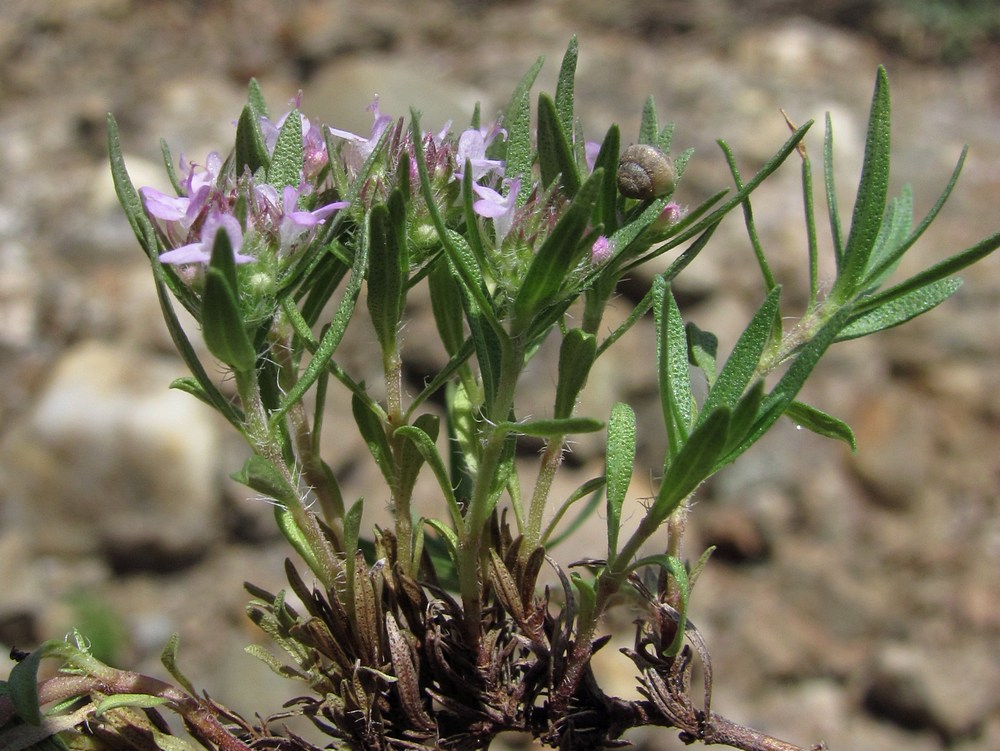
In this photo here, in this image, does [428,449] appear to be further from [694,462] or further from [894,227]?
[894,227]

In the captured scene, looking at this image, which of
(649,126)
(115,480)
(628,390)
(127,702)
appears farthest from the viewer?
(628,390)

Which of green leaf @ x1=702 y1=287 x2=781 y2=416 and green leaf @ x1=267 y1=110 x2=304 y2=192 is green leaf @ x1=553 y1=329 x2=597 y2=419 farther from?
green leaf @ x1=267 y1=110 x2=304 y2=192

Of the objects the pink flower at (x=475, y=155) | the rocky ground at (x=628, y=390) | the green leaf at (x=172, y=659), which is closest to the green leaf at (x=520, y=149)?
the pink flower at (x=475, y=155)

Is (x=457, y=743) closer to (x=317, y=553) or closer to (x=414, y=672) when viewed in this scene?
(x=414, y=672)

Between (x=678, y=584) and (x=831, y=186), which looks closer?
(x=678, y=584)

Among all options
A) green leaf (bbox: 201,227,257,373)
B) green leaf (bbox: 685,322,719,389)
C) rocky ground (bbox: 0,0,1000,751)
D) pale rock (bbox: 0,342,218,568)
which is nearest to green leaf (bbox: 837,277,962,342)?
green leaf (bbox: 685,322,719,389)

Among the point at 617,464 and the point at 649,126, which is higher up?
the point at 649,126

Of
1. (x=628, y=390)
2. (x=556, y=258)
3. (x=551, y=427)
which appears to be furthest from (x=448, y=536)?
(x=628, y=390)
